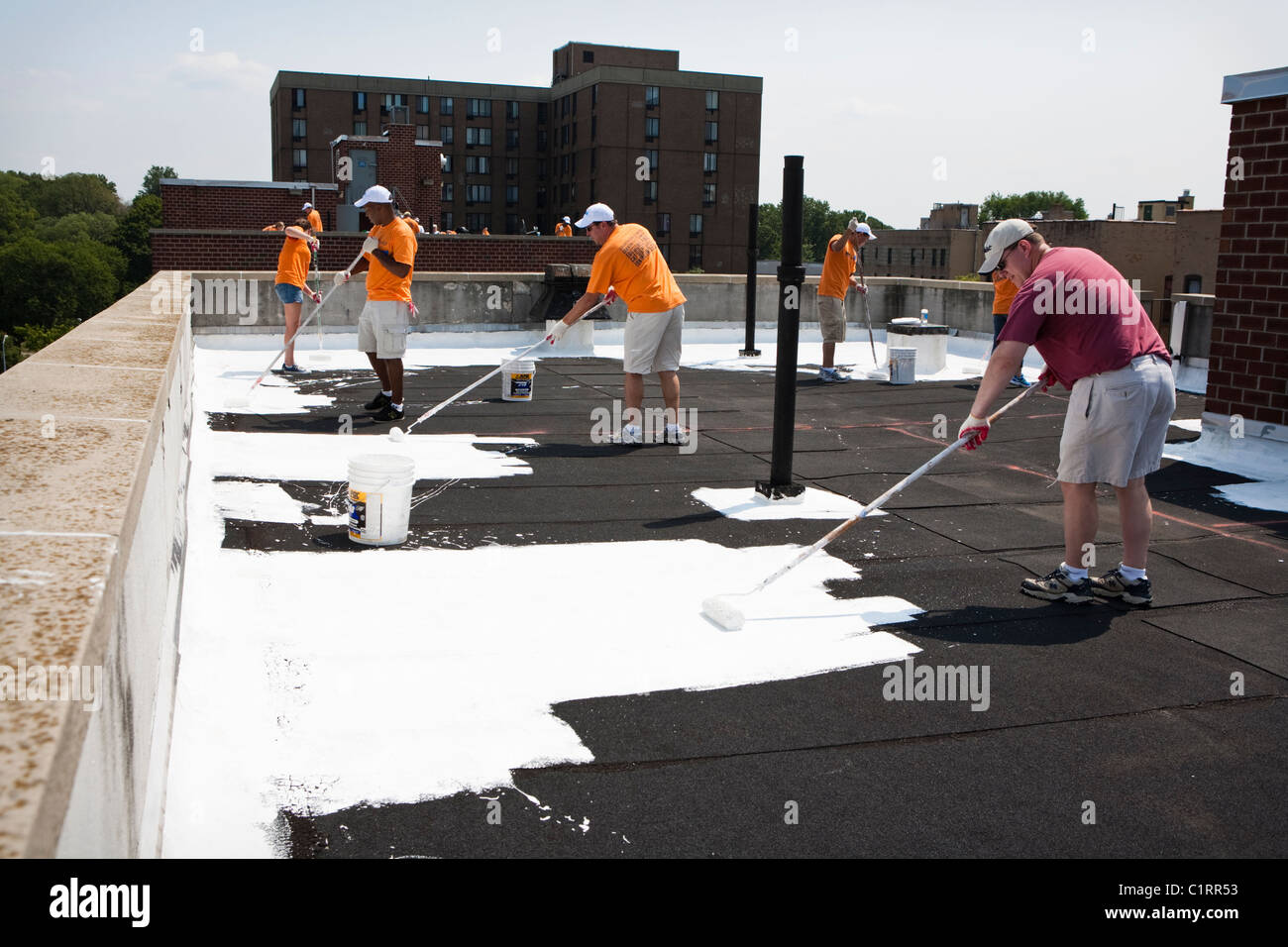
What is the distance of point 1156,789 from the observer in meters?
3.93

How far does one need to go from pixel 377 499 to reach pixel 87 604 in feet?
14.5

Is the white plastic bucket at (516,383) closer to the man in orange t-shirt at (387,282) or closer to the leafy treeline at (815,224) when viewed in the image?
the man in orange t-shirt at (387,282)

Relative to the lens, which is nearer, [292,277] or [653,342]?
[653,342]

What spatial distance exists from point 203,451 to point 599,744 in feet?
19.8

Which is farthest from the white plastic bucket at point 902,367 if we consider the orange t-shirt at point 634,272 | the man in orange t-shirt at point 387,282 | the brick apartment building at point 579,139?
the brick apartment building at point 579,139

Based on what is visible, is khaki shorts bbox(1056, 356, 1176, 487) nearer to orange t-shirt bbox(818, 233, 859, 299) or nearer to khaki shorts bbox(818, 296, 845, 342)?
orange t-shirt bbox(818, 233, 859, 299)

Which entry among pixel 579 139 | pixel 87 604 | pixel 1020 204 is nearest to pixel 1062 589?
pixel 87 604

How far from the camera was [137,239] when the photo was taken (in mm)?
130000

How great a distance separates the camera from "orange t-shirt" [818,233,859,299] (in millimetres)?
14742

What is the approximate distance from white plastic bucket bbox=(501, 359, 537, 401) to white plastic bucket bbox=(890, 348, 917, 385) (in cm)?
499

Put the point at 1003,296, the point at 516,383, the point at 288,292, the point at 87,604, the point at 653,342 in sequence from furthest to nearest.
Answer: the point at 288,292 < the point at 1003,296 < the point at 516,383 < the point at 653,342 < the point at 87,604

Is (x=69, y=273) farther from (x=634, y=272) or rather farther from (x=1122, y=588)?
(x=1122, y=588)

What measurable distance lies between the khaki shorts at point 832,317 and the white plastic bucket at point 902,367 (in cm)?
78

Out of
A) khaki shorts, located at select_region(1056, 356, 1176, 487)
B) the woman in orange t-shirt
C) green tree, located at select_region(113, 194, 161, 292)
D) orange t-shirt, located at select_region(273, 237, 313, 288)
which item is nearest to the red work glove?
khaki shorts, located at select_region(1056, 356, 1176, 487)
